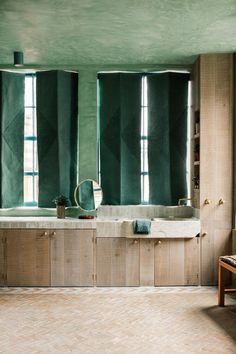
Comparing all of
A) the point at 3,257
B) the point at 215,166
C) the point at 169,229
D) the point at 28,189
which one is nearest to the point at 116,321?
the point at 169,229

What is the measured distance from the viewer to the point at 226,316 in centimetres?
456

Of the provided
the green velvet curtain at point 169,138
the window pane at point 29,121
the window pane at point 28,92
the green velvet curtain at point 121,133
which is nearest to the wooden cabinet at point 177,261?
the green velvet curtain at point 169,138

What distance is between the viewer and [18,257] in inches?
221

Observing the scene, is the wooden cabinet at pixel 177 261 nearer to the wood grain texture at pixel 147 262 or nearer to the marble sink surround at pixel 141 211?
the wood grain texture at pixel 147 262

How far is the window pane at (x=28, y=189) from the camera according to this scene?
20.8ft

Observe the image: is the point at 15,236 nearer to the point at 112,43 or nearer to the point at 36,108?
the point at 36,108

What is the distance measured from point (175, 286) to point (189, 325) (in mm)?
1400

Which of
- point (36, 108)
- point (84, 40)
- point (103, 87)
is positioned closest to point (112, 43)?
Answer: point (84, 40)

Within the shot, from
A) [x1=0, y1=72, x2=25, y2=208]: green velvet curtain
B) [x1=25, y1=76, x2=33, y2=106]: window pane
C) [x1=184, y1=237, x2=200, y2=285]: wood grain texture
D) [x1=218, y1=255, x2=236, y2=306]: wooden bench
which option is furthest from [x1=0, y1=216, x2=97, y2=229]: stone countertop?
[x1=25, y1=76, x2=33, y2=106]: window pane

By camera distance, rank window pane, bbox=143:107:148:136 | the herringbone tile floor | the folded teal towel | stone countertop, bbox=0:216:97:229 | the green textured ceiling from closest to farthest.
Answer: the herringbone tile floor < the green textured ceiling < the folded teal towel < stone countertop, bbox=0:216:97:229 < window pane, bbox=143:107:148:136

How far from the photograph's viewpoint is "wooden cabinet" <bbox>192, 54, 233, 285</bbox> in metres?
5.66

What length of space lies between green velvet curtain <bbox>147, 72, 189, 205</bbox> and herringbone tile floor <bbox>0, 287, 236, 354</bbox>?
146 cm

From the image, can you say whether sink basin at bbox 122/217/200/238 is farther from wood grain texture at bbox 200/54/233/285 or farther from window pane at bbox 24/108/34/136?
window pane at bbox 24/108/34/136

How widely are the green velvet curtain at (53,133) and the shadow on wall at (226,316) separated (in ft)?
8.83
